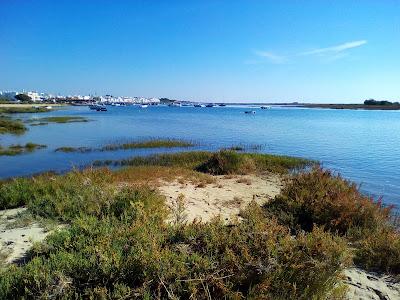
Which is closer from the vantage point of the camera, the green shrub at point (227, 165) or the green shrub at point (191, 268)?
the green shrub at point (191, 268)

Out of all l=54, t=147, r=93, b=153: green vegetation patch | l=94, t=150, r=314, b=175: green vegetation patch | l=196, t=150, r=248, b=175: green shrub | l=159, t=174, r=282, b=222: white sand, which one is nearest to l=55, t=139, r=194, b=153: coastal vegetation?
l=54, t=147, r=93, b=153: green vegetation patch

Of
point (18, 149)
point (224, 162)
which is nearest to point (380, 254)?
point (224, 162)

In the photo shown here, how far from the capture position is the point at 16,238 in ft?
24.9

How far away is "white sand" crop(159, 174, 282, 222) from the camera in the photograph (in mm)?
11070

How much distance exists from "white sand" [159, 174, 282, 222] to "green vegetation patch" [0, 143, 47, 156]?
22.9m

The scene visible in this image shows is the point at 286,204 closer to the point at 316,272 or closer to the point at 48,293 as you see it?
the point at 316,272

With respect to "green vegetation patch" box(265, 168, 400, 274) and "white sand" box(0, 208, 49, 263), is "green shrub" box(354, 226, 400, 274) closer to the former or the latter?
"green vegetation patch" box(265, 168, 400, 274)

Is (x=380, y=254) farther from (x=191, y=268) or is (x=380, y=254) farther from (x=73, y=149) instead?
(x=73, y=149)

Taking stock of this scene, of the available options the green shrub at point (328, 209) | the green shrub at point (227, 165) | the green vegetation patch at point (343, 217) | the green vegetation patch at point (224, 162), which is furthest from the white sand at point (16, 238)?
the green vegetation patch at point (224, 162)

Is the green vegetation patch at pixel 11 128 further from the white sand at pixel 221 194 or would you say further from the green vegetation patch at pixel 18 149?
the white sand at pixel 221 194

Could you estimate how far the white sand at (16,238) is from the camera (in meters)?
A: 6.62

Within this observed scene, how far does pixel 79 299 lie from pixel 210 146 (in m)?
34.0

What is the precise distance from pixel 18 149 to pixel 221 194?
28094 millimetres

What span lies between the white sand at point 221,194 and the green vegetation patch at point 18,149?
22.9 metres
